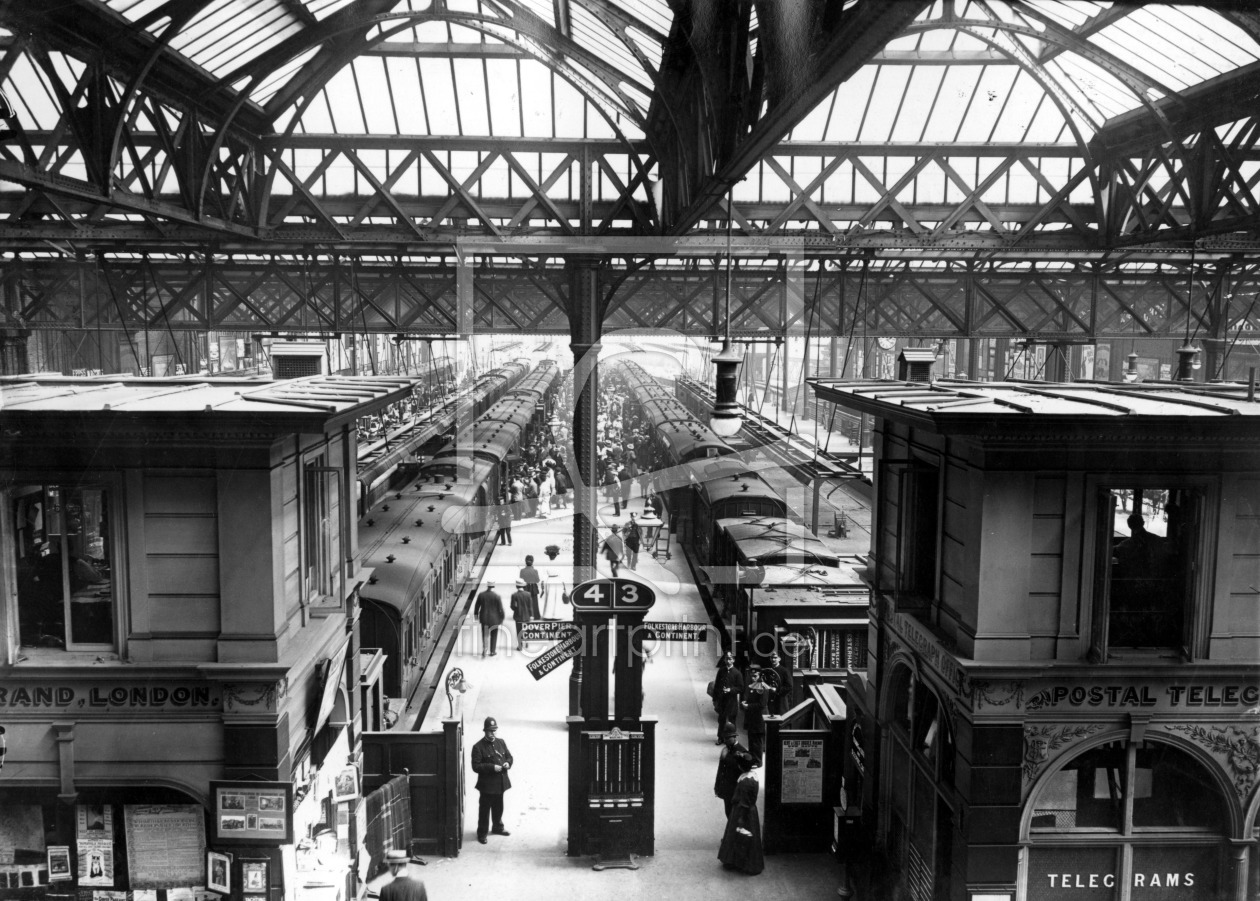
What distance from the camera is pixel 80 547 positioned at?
8445mm

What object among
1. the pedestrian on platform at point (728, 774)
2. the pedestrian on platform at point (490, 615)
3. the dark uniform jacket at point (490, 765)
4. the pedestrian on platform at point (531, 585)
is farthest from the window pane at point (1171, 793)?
the pedestrian on platform at point (531, 585)

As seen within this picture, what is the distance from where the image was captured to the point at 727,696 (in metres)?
13.2

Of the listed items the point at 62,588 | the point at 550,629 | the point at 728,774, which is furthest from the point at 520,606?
the point at 62,588

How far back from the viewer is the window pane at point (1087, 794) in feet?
24.4

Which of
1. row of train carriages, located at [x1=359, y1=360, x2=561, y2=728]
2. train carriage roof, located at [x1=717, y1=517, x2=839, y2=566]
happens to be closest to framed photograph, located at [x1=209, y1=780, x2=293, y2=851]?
row of train carriages, located at [x1=359, y1=360, x2=561, y2=728]

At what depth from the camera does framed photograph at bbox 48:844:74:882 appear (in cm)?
732

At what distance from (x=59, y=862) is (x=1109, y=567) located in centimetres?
849

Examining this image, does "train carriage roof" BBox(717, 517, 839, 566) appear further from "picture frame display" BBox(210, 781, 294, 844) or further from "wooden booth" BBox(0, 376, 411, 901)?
"wooden booth" BBox(0, 376, 411, 901)

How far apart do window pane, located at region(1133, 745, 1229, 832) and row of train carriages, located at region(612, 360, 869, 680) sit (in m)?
3.58

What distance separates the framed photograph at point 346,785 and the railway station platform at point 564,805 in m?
1.02

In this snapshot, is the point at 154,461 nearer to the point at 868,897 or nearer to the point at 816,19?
the point at 816,19

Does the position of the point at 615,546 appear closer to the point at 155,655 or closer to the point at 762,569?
the point at 762,569

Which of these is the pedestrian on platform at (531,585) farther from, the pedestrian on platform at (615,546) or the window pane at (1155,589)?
the window pane at (1155,589)

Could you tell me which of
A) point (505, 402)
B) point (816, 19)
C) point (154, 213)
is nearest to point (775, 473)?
point (154, 213)
